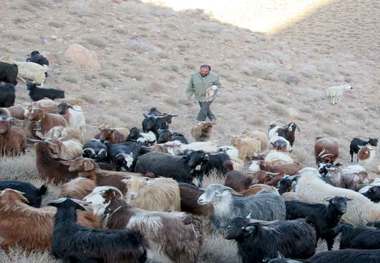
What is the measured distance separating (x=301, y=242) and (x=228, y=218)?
1.14m

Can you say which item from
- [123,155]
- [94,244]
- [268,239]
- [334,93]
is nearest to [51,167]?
[123,155]

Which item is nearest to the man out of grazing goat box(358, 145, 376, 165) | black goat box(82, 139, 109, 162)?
grazing goat box(358, 145, 376, 165)

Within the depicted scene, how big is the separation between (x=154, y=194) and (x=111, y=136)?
187 inches

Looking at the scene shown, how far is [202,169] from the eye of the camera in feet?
34.0

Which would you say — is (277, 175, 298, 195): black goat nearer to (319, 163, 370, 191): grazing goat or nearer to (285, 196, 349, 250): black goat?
(319, 163, 370, 191): grazing goat

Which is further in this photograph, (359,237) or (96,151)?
(96,151)

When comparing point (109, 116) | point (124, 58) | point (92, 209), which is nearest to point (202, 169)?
point (92, 209)

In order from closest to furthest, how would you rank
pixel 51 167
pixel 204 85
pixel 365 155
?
pixel 51 167, pixel 365 155, pixel 204 85

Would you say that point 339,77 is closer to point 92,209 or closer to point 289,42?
point 289,42

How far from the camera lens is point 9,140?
10.6 meters

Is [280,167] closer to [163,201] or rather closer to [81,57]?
[163,201]

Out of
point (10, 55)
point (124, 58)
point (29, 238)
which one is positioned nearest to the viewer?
point (29, 238)

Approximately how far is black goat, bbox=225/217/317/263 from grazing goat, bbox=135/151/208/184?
3242 millimetres

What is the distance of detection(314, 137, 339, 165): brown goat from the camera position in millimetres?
14291
